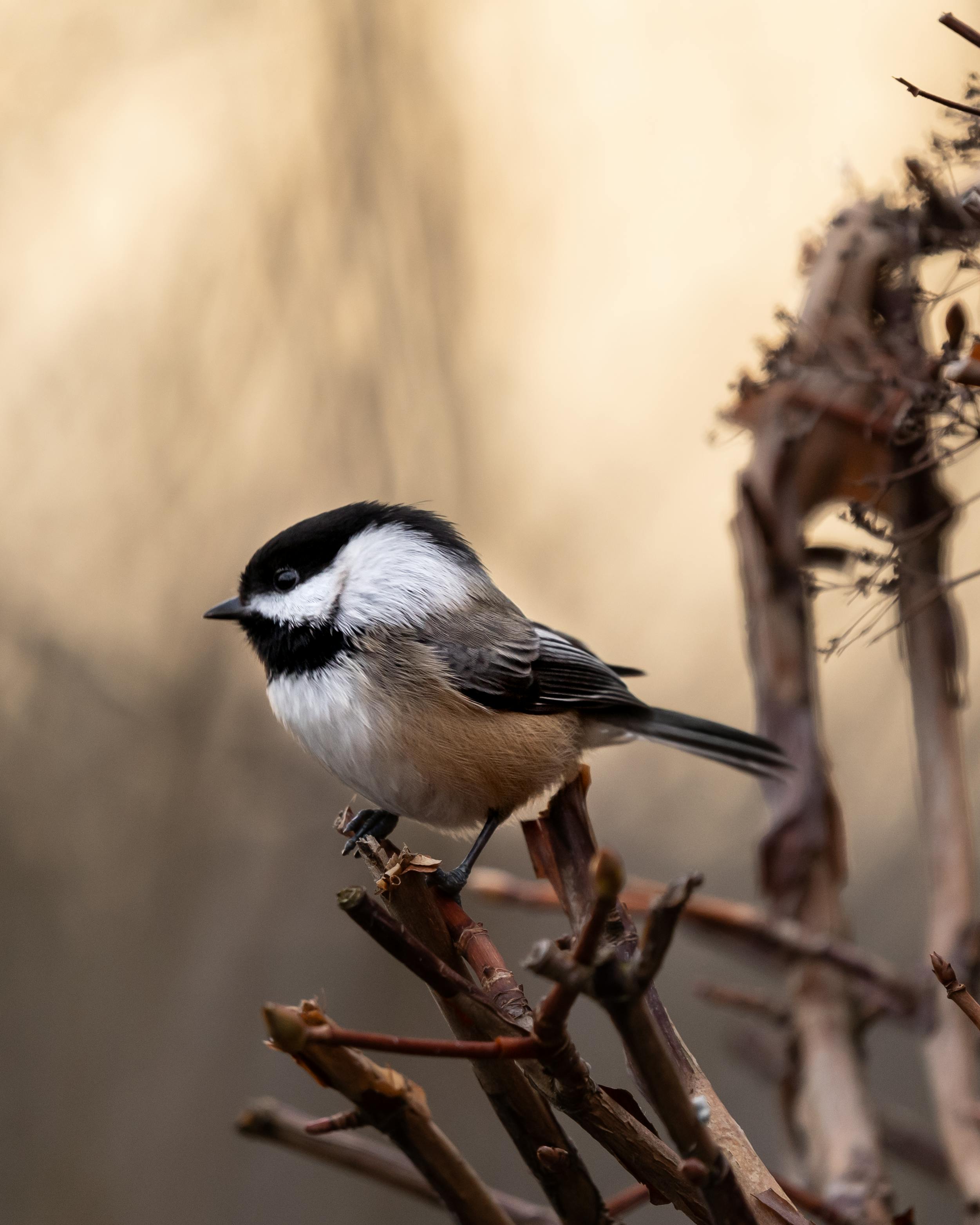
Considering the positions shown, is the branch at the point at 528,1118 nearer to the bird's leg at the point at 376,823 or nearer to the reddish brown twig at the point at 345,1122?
the reddish brown twig at the point at 345,1122

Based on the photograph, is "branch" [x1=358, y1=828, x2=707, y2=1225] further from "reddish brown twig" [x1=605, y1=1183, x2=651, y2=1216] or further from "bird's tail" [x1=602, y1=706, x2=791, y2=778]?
"bird's tail" [x1=602, y1=706, x2=791, y2=778]

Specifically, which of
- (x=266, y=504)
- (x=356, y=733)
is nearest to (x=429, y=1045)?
(x=356, y=733)

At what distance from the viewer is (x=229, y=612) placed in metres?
0.81

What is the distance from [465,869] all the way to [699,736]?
1.13 feet

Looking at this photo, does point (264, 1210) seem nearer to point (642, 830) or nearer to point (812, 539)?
point (642, 830)

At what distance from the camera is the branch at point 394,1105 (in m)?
0.31

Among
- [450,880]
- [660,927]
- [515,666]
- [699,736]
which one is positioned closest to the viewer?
[660,927]

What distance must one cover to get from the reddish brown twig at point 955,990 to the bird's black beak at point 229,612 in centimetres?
61

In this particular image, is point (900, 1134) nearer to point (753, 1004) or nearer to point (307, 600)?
point (753, 1004)

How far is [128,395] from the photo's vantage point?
59.2 inches

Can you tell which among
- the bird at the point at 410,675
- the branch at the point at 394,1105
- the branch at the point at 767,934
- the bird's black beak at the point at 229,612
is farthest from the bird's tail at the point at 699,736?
the branch at the point at 394,1105

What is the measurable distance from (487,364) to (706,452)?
0.43 meters

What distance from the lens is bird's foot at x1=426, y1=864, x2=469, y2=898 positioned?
521 mm

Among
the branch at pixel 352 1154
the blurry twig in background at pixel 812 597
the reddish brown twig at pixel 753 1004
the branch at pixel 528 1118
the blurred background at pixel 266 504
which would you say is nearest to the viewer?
the branch at pixel 528 1118
